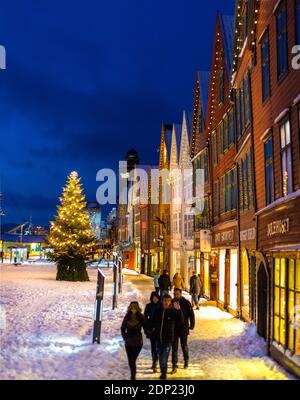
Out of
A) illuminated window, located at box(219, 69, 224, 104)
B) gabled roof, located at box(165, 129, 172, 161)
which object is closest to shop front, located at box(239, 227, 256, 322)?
illuminated window, located at box(219, 69, 224, 104)

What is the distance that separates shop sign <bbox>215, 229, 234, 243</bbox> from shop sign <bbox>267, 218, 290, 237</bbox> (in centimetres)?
852

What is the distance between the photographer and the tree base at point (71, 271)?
125 ft

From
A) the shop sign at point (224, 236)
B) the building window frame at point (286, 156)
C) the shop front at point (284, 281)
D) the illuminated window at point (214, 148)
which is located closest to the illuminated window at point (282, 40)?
the building window frame at point (286, 156)

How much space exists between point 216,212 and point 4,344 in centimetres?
1653

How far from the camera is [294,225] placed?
36.7 feet

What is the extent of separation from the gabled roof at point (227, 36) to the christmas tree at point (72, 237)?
18000 millimetres

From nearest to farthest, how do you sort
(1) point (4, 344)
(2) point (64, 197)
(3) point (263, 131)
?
(1) point (4, 344), (3) point (263, 131), (2) point (64, 197)

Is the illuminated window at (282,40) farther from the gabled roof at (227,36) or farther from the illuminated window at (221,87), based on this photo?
the illuminated window at (221,87)

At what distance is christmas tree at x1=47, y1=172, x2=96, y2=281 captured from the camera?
125 ft

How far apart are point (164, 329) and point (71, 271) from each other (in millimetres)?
28815

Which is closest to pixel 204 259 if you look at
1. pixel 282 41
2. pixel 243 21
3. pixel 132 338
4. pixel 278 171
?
pixel 243 21

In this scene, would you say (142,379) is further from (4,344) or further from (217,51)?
(217,51)

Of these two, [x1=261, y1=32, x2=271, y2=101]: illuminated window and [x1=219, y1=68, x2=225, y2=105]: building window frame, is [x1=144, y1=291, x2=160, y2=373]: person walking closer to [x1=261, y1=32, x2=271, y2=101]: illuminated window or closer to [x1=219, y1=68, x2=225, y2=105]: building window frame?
[x1=261, y1=32, x2=271, y2=101]: illuminated window
